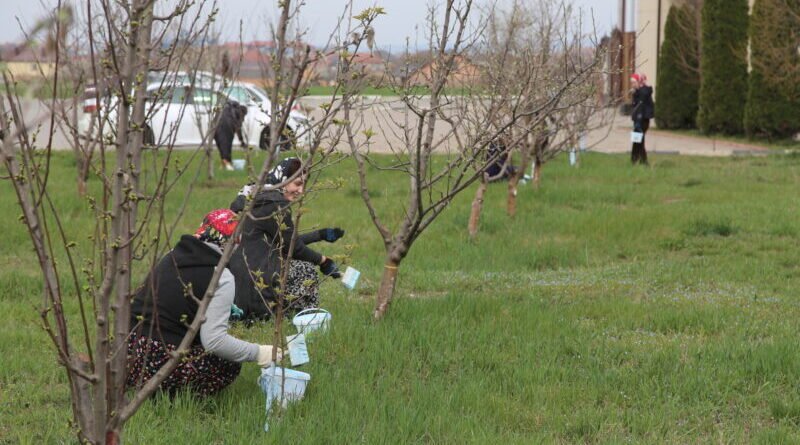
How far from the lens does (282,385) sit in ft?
13.6

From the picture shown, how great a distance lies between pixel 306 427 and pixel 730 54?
64.3 ft

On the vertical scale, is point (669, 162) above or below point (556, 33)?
below

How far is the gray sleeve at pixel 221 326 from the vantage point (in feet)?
13.7

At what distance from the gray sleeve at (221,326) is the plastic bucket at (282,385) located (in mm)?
166

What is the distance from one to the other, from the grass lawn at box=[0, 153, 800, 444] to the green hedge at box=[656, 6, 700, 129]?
14916 mm

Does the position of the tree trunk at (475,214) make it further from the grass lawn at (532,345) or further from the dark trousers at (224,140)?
the dark trousers at (224,140)

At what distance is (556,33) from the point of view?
10.9m

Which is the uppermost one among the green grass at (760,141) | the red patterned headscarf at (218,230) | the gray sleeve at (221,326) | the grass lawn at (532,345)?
the red patterned headscarf at (218,230)

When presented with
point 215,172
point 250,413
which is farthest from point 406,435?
point 215,172

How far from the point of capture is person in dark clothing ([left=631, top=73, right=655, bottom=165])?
1501cm

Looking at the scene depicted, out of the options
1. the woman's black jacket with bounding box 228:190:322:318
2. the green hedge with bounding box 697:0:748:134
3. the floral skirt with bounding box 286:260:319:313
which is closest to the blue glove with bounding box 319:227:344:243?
the woman's black jacket with bounding box 228:190:322:318

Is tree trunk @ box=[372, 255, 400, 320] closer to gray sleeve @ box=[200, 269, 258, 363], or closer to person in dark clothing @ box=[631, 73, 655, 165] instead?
gray sleeve @ box=[200, 269, 258, 363]

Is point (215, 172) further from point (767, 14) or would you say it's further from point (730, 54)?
point (730, 54)

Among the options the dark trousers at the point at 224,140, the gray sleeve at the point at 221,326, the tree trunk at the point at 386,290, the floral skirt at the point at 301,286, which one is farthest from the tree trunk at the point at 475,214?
the dark trousers at the point at 224,140
